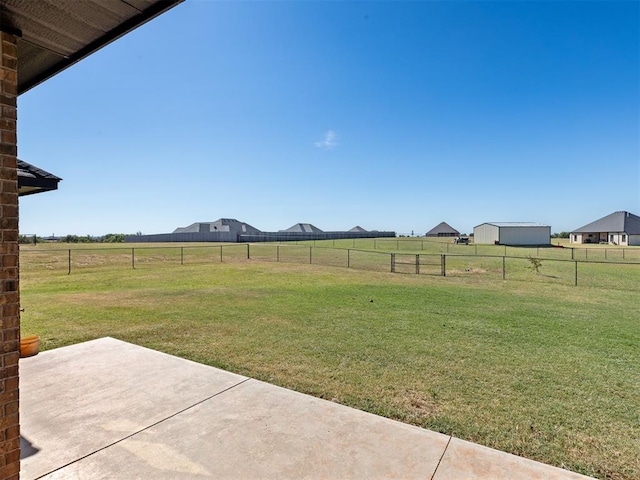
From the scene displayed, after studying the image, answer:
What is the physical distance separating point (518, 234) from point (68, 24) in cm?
5721

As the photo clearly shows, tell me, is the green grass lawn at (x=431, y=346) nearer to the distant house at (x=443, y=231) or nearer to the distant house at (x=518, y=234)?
the distant house at (x=518, y=234)

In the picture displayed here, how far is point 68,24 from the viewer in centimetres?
226

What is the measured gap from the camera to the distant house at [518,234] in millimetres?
49750

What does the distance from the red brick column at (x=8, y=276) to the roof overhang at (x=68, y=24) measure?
28cm

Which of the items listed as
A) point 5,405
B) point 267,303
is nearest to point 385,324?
point 267,303

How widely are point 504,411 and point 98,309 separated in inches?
340

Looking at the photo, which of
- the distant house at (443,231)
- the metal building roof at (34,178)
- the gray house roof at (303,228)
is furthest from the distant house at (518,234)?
the metal building roof at (34,178)

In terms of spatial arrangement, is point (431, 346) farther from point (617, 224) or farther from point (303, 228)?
point (303, 228)

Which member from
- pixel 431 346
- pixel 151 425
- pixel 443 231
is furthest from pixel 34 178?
pixel 443 231

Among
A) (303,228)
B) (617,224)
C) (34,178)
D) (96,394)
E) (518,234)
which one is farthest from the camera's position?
(303,228)

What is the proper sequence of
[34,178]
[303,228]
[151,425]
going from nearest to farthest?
[151,425], [34,178], [303,228]

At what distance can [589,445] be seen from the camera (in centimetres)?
280

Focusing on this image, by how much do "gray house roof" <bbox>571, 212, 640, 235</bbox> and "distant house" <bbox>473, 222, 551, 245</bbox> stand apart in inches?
431

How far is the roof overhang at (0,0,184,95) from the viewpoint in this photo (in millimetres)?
2039
